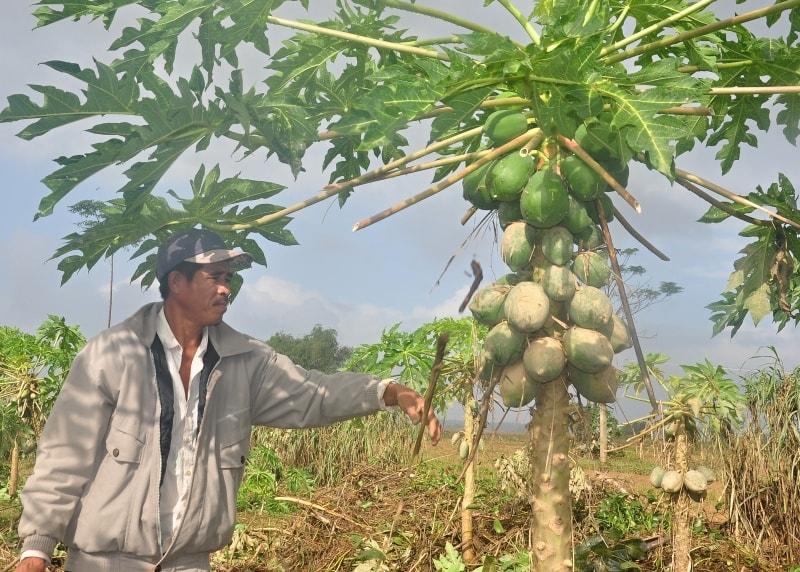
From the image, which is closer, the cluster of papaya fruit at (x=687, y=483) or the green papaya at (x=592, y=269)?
the green papaya at (x=592, y=269)

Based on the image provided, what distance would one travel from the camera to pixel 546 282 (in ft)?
8.96

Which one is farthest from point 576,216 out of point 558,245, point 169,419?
point 169,419

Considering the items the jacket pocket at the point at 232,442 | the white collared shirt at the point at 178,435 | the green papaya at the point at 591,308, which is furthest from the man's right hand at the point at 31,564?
the green papaya at the point at 591,308

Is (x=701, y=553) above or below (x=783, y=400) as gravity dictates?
below

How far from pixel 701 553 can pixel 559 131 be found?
14.6ft

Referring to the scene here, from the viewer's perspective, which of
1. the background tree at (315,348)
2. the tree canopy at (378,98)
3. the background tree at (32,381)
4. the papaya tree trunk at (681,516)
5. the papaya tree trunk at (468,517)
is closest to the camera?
the tree canopy at (378,98)

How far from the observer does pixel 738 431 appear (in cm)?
663

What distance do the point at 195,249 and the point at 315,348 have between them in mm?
32448

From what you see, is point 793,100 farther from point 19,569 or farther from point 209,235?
point 19,569

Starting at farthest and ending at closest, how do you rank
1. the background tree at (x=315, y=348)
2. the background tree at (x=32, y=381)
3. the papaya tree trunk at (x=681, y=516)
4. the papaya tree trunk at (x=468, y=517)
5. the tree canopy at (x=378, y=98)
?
1. the background tree at (x=315, y=348)
2. the background tree at (x=32, y=381)
3. the papaya tree trunk at (x=468, y=517)
4. the papaya tree trunk at (x=681, y=516)
5. the tree canopy at (x=378, y=98)

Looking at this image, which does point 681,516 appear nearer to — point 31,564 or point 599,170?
point 599,170

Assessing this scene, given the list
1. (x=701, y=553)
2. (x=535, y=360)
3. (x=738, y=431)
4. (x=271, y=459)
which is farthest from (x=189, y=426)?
(x=271, y=459)

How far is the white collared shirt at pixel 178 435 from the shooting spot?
3.21 metres

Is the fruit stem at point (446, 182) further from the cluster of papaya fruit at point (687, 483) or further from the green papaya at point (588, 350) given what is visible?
the cluster of papaya fruit at point (687, 483)
